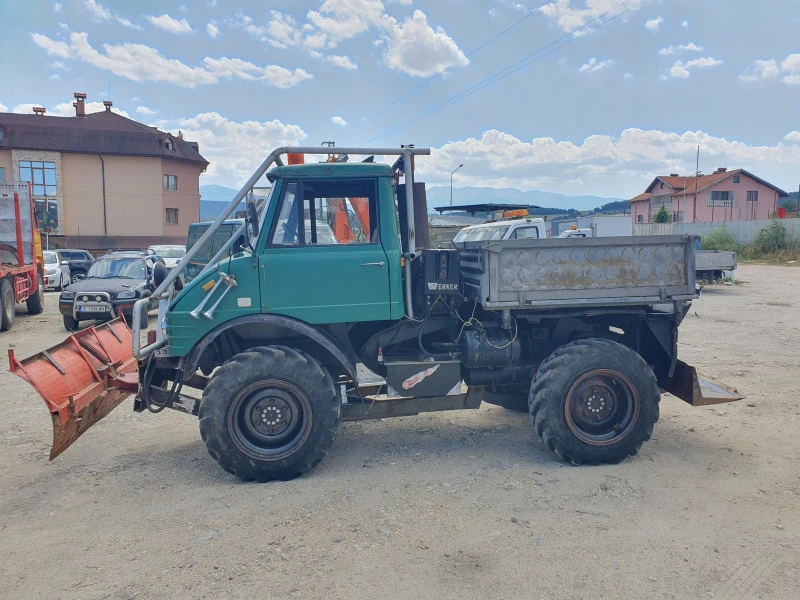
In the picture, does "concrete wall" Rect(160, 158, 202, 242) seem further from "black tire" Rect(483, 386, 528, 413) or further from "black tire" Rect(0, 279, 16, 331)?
"black tire" Rect(483, 386, 528, 413)

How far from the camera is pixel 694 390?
18.5 feet

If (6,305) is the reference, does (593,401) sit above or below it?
below

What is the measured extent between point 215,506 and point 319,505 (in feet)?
2.59

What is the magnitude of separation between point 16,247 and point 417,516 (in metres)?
14.1

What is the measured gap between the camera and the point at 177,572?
3682mm

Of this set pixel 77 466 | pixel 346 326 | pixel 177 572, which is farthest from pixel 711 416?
pixel 77 466

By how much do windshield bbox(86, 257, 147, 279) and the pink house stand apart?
2156 inches

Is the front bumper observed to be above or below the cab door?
below

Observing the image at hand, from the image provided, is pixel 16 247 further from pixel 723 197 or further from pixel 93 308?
pixel 723 197

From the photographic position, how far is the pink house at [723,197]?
59.8 m

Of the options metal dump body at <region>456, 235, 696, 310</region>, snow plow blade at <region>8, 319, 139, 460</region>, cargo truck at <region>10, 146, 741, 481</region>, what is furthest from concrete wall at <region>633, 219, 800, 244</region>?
snow plow blade at <region>8, 319, 139, 460</region>

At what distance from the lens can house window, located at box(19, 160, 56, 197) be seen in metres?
42.0

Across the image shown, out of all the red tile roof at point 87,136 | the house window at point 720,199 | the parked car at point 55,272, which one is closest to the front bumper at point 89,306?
the parked car at point 55,272


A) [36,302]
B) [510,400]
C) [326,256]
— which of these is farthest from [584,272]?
[36,302]
